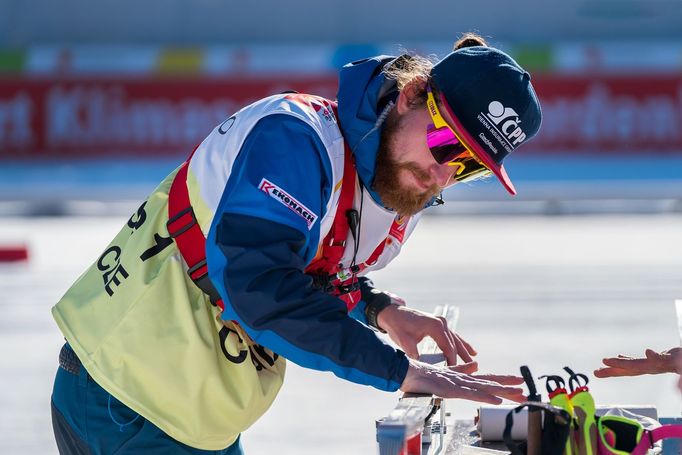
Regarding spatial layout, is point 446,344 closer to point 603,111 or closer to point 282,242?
point 282,242

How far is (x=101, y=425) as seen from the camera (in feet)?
8.55

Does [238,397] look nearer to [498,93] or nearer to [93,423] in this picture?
[93,423]

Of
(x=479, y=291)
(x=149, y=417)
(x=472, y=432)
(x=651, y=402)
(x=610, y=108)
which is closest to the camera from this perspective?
(x=149, y=417)

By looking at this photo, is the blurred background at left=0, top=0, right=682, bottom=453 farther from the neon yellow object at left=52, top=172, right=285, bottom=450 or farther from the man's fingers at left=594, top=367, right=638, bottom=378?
the neon yellow object at left=52, top=172, right=285, bottom=450

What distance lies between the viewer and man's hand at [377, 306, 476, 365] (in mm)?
2945

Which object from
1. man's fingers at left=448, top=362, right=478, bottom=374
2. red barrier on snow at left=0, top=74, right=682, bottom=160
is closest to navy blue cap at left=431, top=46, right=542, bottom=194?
man's fingers at left=448, top=362, right=478, bottom=374

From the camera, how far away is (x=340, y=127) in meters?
2.63

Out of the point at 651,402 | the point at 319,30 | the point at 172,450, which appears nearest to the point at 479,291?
the point at 651,402

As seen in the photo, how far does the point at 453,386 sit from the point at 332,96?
51.8 feet

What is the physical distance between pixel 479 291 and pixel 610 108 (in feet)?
30.7

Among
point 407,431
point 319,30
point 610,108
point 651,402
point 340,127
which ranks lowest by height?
point 651,402

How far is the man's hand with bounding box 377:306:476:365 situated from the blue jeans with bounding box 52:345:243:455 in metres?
0.59

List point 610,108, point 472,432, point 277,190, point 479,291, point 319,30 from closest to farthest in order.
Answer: point 277,190
point 472,432
point 479,291
point 610,108
point 319,30

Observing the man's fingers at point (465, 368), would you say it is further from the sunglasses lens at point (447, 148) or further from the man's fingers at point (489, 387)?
the sunglasses lens at point (447, 148)
